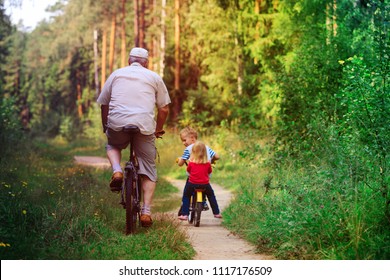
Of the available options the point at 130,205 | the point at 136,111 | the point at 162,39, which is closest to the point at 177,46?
the point at 162,39

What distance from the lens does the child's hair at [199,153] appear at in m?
10.5

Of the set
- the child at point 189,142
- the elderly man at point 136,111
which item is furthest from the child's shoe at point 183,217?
the elderly man at point 136,111

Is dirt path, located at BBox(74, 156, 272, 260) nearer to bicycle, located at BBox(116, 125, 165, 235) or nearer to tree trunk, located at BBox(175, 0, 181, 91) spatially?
bicycle, located at BBox(116, 125, 165, 235)

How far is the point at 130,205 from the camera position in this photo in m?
7.91

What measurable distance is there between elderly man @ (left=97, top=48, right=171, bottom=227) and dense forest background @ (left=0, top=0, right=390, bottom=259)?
159cm

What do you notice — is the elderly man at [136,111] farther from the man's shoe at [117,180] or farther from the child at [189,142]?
the child at [189,142]

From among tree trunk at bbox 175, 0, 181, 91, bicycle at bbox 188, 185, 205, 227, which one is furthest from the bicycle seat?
tree trunk at bbox 175, 0, 181, 91

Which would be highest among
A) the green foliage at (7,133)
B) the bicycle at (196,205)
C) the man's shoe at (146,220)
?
the man's shoe at (146,220)

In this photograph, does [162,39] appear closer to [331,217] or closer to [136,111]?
[136,111]

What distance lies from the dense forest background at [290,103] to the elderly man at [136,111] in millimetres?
1594

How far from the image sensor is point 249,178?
44.1 ft

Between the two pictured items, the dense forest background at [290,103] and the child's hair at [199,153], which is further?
the child's hair at [199,153]

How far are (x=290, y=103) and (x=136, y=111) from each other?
6.91m
